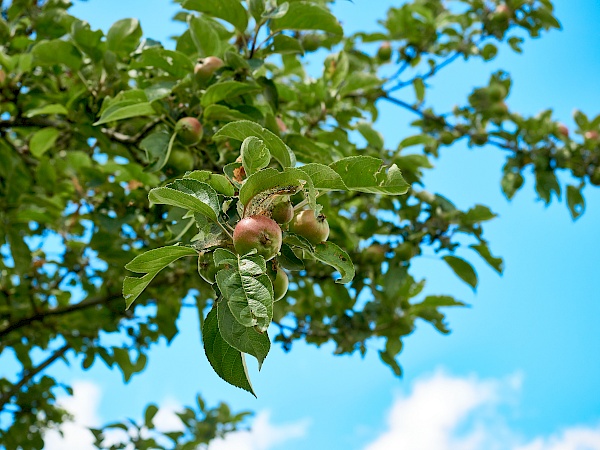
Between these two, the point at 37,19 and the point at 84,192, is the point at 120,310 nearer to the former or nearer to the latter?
the point at 84,192

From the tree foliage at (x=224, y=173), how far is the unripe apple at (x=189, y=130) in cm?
3

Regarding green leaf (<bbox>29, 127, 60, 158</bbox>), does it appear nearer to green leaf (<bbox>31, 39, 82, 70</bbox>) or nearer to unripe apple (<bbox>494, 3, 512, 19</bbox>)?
green leaf (<bbox>31, 39, 82, 70</bbox>)

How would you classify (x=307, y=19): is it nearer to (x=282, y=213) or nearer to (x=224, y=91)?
(x=224, y=91)

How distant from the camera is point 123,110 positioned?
1.79m

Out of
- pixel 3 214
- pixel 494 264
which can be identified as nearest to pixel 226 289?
pixel 494 264

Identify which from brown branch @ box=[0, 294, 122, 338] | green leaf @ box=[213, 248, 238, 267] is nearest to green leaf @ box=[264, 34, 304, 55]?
green leaf @ box=[213, 248, 238, 267]

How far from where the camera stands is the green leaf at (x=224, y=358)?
1123 millimetres

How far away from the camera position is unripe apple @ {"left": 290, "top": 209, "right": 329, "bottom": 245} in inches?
45.9

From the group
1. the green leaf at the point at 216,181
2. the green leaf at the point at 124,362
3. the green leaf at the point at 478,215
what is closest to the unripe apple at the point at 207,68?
the green leaf at the point at 216,181

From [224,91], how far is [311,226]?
0.78 m

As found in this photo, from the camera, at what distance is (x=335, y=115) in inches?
100

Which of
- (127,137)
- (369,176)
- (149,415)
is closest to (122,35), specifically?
(127,137)

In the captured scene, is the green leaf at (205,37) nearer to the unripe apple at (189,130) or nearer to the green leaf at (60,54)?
the unripe apple at (189,130)

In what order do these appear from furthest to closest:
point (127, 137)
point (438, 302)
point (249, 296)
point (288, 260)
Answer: point (438, 302)
point (127, 137)
point (288, 260)
point (249, 296)
